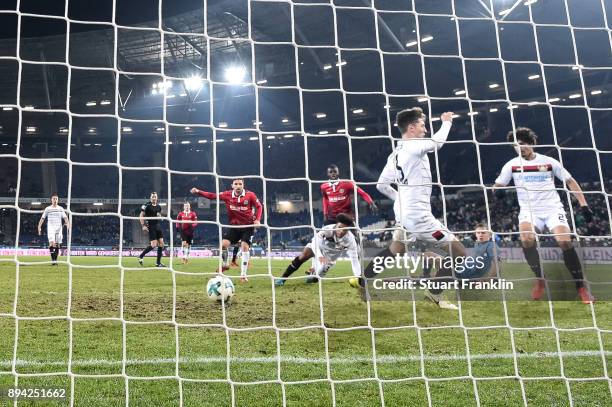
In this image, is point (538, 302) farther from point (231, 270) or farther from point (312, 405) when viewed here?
point (231, 270)

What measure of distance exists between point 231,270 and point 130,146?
2136 centimetres

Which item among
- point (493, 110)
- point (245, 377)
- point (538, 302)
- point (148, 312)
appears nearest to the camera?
point (245, 377)

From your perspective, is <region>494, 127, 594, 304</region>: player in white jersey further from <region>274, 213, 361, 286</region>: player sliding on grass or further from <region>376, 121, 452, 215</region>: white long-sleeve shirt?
<region>274, 213, 361, 286</region>: player sliding on grass

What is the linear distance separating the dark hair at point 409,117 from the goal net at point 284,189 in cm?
33

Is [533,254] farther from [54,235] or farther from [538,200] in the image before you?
[54,235]

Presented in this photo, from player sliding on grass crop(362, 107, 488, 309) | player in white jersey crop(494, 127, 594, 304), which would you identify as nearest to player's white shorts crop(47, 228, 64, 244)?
player sliding on grass crop(362, 107, 488, 309)

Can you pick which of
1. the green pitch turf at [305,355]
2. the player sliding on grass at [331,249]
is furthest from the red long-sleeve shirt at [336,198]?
the green pitch turf at [305,355]

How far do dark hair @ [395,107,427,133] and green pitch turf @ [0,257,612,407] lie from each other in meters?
1.91

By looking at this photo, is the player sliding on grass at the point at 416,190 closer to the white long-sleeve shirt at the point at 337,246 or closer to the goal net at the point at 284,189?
the goal net at the point at 284,189

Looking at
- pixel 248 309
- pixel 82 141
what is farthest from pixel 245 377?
pixel 82 141

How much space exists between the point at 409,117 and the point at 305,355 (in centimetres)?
258

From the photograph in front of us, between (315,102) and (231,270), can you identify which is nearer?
(231,270)

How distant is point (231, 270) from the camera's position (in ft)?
32.0

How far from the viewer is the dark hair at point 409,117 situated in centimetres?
477
